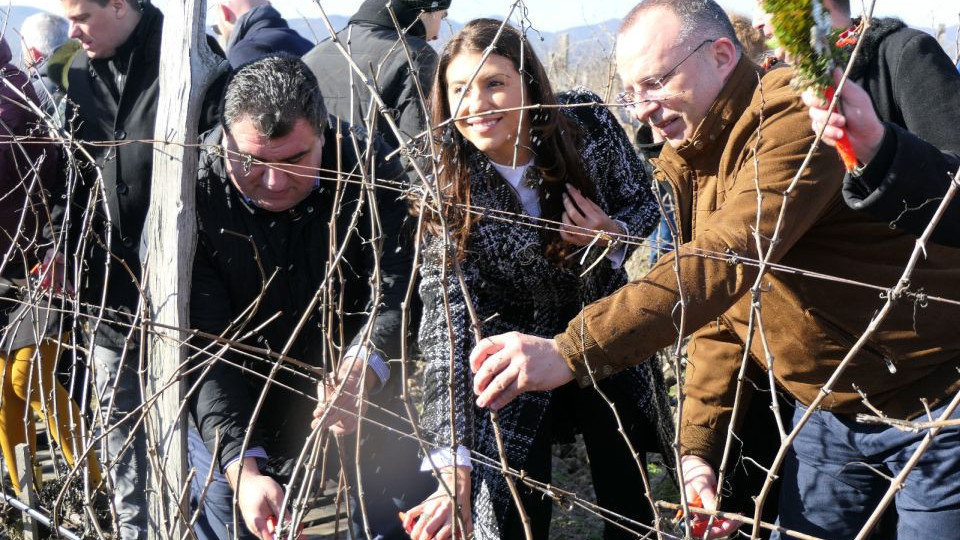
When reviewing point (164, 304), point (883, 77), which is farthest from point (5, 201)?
point (883, 77)

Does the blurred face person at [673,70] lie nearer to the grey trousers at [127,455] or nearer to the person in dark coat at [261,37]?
the grey trousers at [127,455]

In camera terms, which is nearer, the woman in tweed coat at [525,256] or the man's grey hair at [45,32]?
the woman in tweed coat at [525,256]

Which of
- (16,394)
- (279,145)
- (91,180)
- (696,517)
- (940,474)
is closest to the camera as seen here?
(940,474)

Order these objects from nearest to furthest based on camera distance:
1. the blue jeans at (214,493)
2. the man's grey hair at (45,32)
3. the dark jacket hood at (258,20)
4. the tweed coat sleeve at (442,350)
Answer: the tweed coat sleeve at (442,350), the blue jeans at (214,493), the dark jacket hood at (258,20), the man's grey hair at (45,32)

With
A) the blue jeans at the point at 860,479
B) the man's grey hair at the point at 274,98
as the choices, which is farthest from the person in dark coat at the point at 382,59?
the blue jeans at the point at 860,479

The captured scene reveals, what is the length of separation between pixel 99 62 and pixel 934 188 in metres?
→ 3.33

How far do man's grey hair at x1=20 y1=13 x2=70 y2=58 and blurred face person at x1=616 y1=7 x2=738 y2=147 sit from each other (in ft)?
17.5

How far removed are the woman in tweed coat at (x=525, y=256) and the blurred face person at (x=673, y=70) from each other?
1.49 ft

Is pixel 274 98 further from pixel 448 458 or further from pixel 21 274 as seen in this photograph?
pixel 21 274

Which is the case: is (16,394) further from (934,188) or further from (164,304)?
(934,188)

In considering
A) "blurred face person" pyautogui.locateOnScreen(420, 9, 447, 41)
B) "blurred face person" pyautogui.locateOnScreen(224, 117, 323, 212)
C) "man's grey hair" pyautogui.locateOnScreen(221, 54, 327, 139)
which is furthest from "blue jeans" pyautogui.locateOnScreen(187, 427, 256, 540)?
"blurred face person" pyautogui.locateOnScreen(420, 9, 447, 41)

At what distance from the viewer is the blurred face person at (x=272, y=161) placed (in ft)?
9.66

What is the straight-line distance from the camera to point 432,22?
4.35m

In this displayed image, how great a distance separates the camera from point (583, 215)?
9.12 ft
